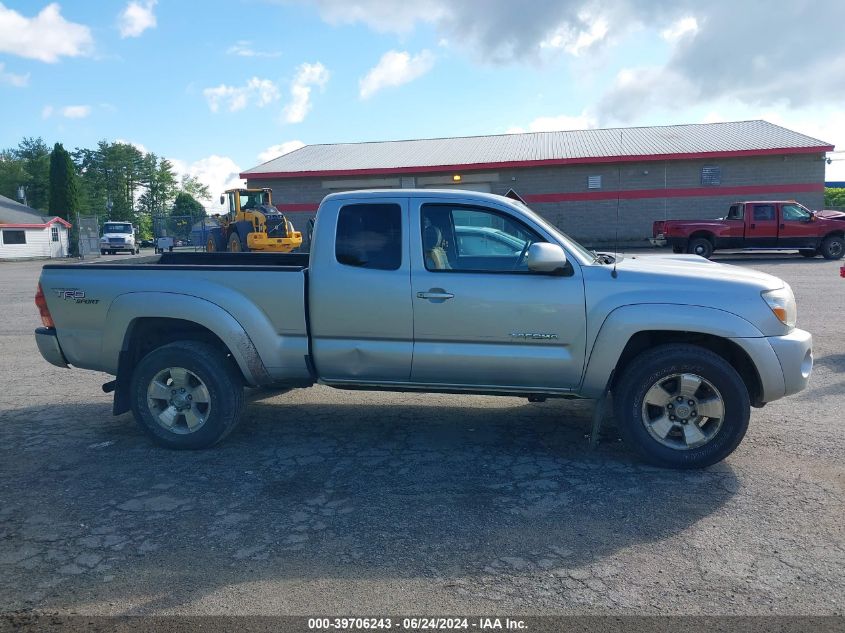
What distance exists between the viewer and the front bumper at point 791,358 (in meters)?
4.72

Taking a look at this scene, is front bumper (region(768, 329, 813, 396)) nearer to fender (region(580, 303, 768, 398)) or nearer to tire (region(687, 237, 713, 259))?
fender (region(580, 303, 768, 398))

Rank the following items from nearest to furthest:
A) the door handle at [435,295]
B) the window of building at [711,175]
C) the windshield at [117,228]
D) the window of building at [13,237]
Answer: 1. the door handle at [435,295]
2. the window of building at [711,175]
3. the window of building at [13,237]
4. the windshield at [117,228]

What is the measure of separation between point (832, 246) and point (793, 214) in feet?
5.44

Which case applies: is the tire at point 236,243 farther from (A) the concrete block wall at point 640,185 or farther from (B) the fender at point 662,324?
(B) the fender at point 662,324

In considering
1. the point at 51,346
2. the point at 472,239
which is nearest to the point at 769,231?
the point at 472,239

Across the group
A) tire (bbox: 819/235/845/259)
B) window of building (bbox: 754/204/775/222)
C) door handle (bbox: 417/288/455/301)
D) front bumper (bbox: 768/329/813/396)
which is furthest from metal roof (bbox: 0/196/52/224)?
front bumper (bbox: 768/329/813/396)

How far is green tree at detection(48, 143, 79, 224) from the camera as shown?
Answer: 57.6m

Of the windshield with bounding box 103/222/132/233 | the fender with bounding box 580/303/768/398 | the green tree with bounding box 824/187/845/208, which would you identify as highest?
the green tree with bounding box 824/187/845/208

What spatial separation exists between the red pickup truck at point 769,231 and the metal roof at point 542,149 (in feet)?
28.3

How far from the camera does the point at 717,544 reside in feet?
12.4

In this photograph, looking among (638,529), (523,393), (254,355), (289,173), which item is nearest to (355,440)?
(254,355)

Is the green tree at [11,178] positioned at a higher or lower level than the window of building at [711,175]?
higher

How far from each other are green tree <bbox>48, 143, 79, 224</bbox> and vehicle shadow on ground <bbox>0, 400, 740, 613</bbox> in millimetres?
59035

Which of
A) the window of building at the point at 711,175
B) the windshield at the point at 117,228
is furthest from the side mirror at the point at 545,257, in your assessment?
the windshield at the point at 117,228
